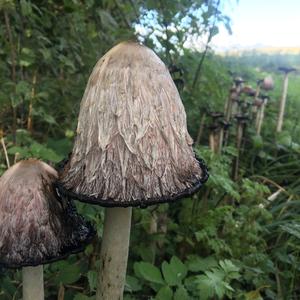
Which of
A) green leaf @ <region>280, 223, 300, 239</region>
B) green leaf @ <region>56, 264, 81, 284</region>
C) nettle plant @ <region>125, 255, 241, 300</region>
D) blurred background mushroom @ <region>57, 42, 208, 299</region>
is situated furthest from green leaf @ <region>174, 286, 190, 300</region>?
Result: blurred background mushroom @ <region>57, 42, 208, 299</region>

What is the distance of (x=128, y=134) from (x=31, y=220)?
38cm

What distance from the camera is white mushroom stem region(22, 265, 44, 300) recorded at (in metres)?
1.47

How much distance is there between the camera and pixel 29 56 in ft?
7.44

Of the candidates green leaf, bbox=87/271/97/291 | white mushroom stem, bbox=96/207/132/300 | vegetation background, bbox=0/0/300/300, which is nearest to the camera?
white mushroom stem, bbox=96/207/132/300

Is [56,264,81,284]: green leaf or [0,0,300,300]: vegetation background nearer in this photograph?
[56,264,81,284]: green leaf

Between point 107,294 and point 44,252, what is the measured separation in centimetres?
39

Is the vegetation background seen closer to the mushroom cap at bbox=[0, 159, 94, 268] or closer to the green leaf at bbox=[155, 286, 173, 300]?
the green leaf at bbox=[155, 286, 173, 300]

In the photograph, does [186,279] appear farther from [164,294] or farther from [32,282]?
[32,282]

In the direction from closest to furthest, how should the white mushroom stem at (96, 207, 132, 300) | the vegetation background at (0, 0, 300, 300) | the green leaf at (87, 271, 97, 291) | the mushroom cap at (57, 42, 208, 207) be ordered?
the mushroom cap at (57, 42, 208, 207)
the white mushroom stem at (96, 207, 132, 300)
the green leaf at (87, 271, 97, 291)
the vegetation background at (0, 0, 300, 300)

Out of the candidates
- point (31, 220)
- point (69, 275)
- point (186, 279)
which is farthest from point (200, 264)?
point (31, 220)

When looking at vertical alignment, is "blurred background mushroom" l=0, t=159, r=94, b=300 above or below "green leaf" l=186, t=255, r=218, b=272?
above

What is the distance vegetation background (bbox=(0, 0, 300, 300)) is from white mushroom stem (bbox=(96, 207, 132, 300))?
0.11m

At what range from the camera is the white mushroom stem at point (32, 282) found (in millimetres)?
1467

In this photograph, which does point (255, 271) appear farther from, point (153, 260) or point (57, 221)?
point (57, 221)
